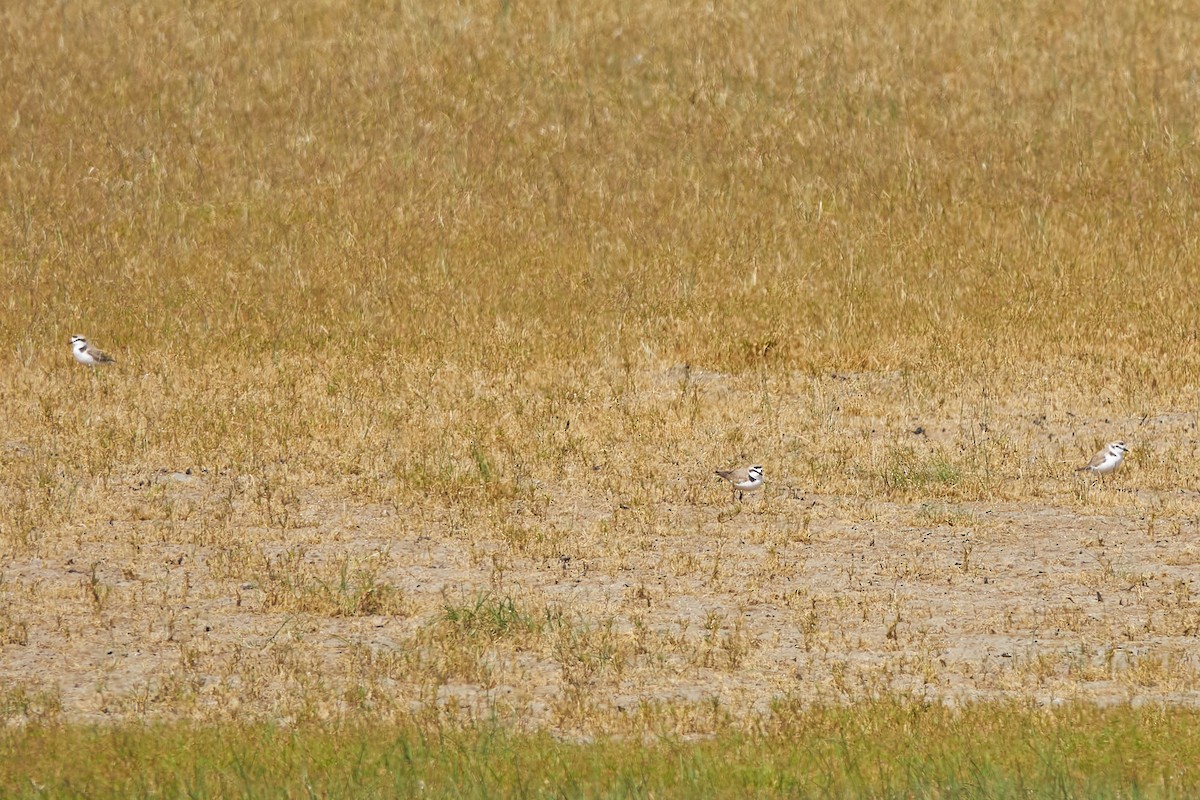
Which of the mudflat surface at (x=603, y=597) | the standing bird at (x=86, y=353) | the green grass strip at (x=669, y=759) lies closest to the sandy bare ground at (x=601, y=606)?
the mudflat surface at (x=603, y=597)

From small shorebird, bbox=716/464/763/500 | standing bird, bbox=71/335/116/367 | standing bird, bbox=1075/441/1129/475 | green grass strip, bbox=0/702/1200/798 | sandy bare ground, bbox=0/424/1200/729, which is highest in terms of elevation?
standing bird, bbox=71/335/116/367

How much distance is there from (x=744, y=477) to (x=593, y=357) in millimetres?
6346

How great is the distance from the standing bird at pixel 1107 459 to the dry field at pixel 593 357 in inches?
8.4

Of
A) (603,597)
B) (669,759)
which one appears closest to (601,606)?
(603,597)

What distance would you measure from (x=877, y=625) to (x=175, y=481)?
7.27 metres

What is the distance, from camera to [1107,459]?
16062mm

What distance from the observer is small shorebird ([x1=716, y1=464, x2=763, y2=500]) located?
15.7 meters

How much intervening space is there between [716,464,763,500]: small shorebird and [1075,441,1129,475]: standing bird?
295cm

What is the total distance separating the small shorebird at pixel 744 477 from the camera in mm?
15727

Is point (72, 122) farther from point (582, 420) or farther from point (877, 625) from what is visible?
point (877, 625)

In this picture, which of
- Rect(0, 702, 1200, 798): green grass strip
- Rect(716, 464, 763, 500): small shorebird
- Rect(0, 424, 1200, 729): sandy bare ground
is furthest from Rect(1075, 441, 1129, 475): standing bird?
Rect(0, 702, 1200, 798): green grass strip

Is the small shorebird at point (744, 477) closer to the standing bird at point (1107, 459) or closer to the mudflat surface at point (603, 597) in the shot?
the mudflat surface at point (603, 597)

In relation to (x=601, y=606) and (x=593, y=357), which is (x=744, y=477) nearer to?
(x=601, y=606)

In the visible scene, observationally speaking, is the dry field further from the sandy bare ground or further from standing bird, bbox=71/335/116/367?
standing bird, bbox=71/335/116/367
